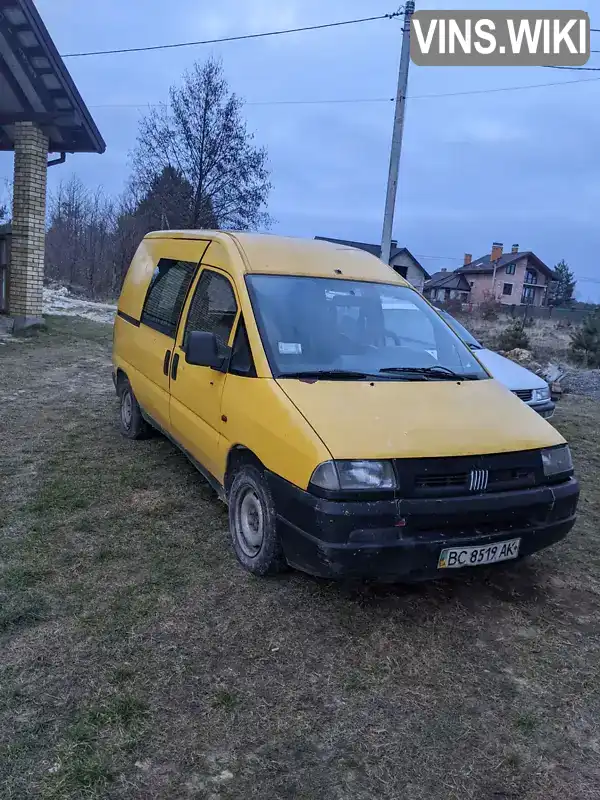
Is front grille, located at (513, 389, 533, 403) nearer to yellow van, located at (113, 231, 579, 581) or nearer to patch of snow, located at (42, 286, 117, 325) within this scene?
yellow van, located at (113, 231, 579, 581)

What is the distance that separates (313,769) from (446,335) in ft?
10.0

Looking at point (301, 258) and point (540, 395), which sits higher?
point (301, 258)

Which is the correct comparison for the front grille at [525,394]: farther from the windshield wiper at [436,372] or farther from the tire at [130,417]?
the tire at [130,417]

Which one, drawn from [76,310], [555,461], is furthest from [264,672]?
[76,310]

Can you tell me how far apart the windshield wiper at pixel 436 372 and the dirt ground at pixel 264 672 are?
1292mm

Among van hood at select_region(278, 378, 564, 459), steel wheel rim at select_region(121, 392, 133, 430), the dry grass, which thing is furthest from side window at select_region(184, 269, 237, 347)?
the dry grass

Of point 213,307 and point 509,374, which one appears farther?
point 509,374

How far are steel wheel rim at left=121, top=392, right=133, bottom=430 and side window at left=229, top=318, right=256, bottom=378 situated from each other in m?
2.57

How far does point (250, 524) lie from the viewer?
3.74 metres

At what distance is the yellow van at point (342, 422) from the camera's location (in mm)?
3033

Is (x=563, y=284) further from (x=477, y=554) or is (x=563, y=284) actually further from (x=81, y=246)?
(x=477, y=554)

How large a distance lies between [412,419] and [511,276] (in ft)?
218

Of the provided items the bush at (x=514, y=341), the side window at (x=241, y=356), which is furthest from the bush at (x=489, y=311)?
the side window at (x=241, y=356)

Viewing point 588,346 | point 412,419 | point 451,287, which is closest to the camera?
point 412,419
